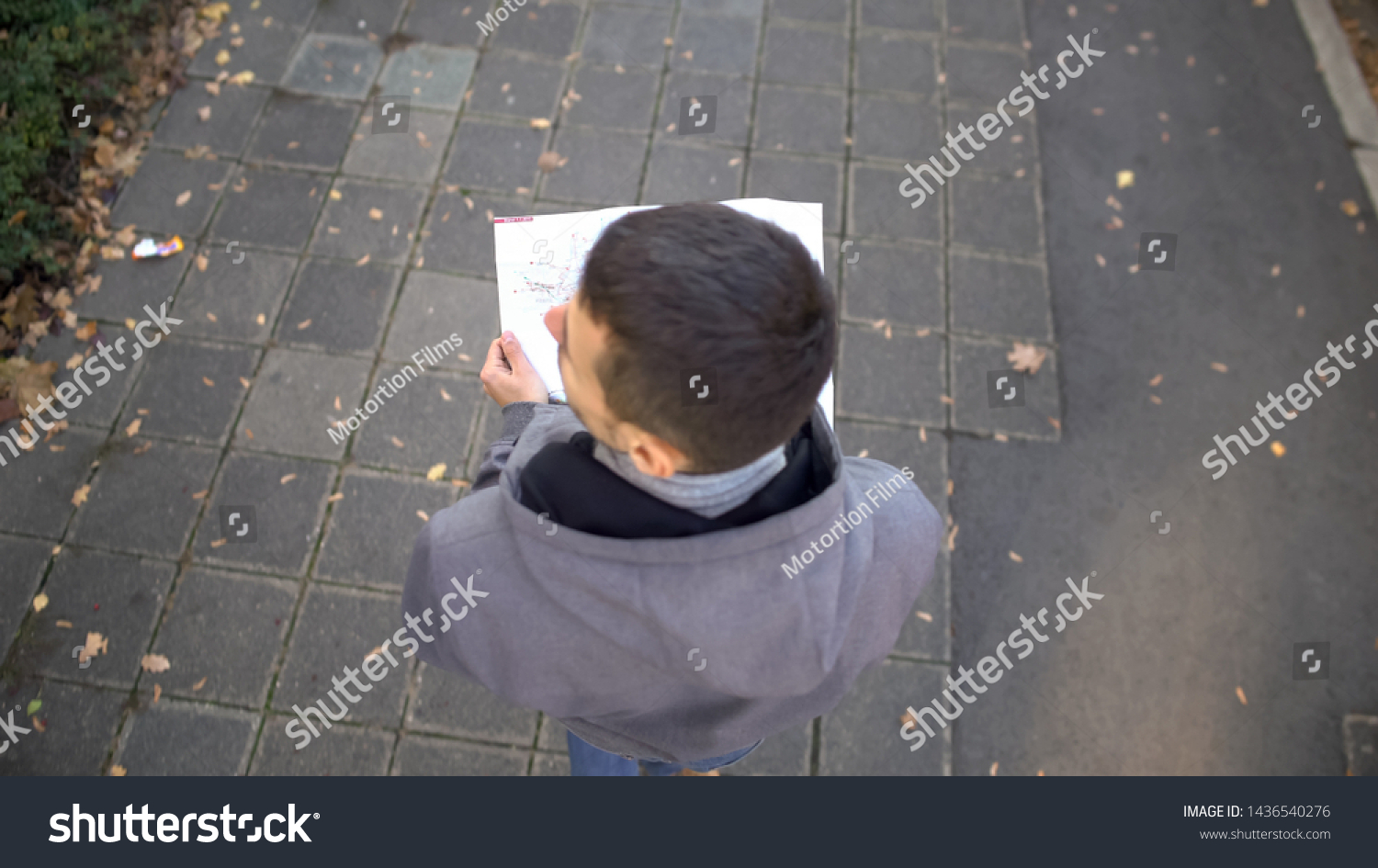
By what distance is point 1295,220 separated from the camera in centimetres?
422

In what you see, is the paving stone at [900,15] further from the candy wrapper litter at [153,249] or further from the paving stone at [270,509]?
the candy wrapper litter at [153,249]

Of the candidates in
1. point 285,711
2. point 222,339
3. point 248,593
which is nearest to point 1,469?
point 222,339

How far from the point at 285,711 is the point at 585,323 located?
273 cm

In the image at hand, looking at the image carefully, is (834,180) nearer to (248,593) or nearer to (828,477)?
(828,477)

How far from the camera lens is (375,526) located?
3.40 metres

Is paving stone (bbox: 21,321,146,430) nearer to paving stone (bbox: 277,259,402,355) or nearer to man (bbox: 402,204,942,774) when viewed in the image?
paving stone (bbox: 277,259,402,355)

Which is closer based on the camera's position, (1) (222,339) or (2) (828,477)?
(2) (828,477)

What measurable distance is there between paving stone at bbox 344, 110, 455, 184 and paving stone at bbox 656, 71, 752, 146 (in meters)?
1.17

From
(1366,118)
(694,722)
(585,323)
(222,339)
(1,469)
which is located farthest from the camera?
(1366,118)

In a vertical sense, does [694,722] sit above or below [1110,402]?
above

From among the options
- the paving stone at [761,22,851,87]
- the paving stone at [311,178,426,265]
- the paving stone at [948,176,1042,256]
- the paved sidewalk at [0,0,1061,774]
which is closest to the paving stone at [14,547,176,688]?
the paved sidewalk at [0,0,1061,774]

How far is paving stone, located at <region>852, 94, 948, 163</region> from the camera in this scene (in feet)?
13.9

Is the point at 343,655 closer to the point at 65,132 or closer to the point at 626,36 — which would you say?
the point at 65,132

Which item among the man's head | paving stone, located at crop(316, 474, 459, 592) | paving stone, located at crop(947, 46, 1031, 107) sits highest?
the man's head
